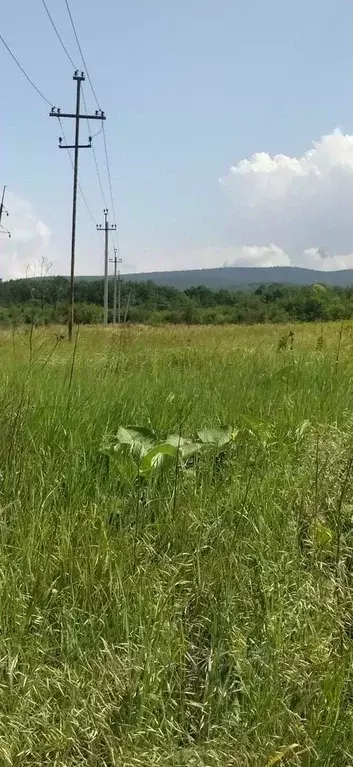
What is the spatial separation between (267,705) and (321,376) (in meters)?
3.68

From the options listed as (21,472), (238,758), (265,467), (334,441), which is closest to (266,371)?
(334,441)

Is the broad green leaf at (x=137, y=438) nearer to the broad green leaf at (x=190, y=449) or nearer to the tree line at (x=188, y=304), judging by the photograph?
the broad green leaf at (x=190, y=449)

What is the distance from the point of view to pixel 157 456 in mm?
2811

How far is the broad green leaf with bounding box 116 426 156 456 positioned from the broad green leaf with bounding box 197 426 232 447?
267mm

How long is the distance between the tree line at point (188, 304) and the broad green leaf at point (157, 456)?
1.71m

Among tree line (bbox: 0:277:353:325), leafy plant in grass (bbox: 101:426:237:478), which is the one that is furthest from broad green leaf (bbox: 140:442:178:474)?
tree line (bbox: 0:277:353:325)

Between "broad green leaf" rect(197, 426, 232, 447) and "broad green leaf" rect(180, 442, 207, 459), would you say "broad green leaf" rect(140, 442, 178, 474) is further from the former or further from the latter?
"broad green leaf" rect(197, 426, 232, 447)

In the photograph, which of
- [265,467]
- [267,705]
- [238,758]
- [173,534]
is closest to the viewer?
[238,758]

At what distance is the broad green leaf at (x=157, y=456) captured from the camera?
2760mm

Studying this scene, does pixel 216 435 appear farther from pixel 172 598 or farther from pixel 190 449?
pixel 172 598

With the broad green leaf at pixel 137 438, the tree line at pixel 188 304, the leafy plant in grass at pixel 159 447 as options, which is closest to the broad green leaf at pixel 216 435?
the leafy plant in grass at pixel 159 447

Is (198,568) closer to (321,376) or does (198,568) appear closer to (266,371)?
(321,376)

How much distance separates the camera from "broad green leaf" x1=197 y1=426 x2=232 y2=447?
3.12 metres

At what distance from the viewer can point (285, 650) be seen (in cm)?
193
